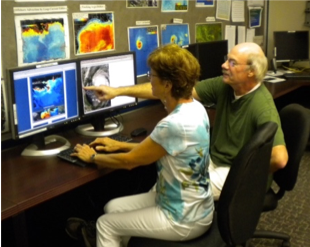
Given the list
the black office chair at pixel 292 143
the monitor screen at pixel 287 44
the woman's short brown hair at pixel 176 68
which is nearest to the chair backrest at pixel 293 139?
the black office chair at pixel 292 143

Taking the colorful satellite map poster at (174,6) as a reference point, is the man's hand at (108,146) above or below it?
below

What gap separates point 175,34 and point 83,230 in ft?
5.33

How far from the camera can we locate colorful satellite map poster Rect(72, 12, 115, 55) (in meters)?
2.30

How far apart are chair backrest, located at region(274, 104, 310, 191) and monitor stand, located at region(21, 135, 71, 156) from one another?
1048 millimetres

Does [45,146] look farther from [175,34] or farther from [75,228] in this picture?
[175,34]

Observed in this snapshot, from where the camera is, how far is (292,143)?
78.5 inches

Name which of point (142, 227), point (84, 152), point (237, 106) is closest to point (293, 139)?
point (237, 106)

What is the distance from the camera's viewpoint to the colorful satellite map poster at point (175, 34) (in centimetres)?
294

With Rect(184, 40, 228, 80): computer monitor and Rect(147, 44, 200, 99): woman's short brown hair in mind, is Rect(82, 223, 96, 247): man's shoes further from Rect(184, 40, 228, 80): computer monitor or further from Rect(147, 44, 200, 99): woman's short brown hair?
Rect(184, 40, 228, 80): computer monitor

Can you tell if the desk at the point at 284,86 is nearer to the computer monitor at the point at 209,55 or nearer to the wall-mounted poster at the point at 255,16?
the computer monitor at the point at 209,55

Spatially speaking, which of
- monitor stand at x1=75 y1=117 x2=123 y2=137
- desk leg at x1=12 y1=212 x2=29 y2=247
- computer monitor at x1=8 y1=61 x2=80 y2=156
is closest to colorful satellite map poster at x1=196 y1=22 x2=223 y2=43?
monitor stand at x1=75 y1=117 x2=123 y2=137

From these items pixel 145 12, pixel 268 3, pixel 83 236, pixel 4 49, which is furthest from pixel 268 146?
pixel 268 3

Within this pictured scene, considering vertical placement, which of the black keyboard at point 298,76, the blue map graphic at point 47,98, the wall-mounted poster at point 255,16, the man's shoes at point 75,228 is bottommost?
the man's shoes at point 75,228

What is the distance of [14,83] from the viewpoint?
178 cm
